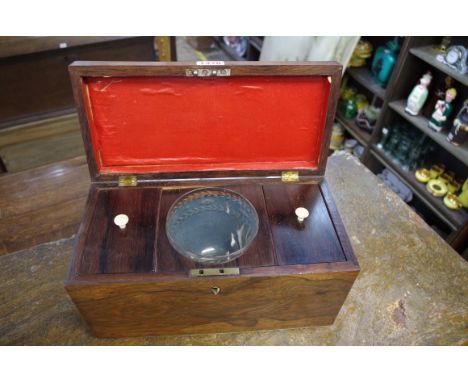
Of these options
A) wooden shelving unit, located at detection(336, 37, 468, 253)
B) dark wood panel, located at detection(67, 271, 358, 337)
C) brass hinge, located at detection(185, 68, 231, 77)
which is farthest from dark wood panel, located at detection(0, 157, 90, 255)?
wooden shelving unit, located at detection(336, 37, 468, 253)

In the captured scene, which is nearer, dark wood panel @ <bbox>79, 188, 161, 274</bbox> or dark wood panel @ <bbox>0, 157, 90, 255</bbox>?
dark wood panel @ <bbox>79, 188, 161, 274</bbox>

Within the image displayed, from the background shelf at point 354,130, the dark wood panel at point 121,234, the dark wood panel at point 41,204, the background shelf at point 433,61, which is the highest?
the background shelf at point 433,61

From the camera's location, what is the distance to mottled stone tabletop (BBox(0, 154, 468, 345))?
1261 millimetres

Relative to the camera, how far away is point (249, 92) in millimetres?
1204

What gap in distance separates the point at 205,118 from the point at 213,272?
1.67 ft

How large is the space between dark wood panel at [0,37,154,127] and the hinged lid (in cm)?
176

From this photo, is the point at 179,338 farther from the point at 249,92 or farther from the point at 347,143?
the point at 347,143

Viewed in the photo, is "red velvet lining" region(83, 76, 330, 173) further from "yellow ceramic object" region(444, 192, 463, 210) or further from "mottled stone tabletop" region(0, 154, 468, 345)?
"yellow ceramic object" region(444, 192, 463, 210)

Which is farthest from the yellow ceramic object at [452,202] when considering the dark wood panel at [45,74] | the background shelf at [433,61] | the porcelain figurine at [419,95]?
the dark wood panel at [45,74]

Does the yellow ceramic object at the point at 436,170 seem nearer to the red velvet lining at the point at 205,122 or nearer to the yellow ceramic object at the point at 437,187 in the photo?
the yellow ceramic object at the point at 437,187

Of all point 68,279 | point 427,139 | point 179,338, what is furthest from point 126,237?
point 427,139

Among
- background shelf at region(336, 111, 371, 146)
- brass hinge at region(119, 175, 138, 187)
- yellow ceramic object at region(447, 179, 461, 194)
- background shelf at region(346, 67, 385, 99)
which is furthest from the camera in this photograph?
background shelf at region(336, 111, 371, 146)

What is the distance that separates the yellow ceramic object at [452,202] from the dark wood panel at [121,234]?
178cm

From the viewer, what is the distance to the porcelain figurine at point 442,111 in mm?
2063
